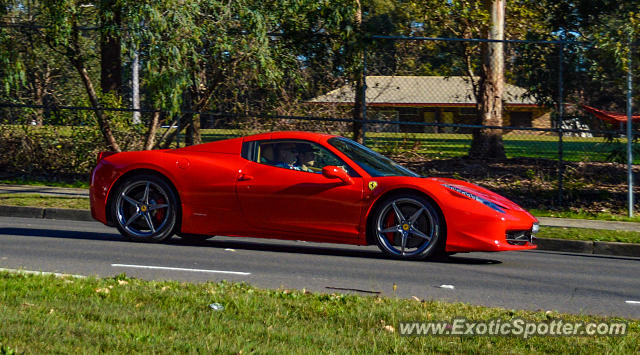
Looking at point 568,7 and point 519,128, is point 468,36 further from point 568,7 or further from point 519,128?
point 519,128

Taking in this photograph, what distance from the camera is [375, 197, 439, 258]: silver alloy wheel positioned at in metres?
9.17

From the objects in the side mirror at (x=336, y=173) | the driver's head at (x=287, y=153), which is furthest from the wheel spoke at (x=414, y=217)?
the driver's head at (x=287, y=153)

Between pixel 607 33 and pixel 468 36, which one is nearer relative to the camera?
pixel 607 33

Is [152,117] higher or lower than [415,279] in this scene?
higher

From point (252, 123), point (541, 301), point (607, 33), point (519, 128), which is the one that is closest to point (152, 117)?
point (252, 123)

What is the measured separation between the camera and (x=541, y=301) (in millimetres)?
7078

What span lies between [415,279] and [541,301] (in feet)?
4.32

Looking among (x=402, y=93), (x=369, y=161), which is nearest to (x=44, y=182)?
(x=402, y=93)

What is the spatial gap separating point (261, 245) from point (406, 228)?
2.23 metres

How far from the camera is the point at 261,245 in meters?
10.7

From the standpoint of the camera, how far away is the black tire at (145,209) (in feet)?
32.6

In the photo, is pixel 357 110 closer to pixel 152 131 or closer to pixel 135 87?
pixel 152 131

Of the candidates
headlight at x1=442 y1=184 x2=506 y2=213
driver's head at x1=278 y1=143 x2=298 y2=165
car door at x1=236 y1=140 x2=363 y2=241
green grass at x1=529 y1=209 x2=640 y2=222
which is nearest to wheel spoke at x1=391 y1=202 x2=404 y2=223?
car door at x1=236 y1=140 x2=363 y2=241

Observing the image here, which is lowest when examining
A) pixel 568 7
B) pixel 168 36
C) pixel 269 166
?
pixel 269 166
